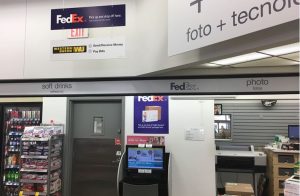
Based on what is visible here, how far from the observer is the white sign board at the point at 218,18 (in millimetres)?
1870

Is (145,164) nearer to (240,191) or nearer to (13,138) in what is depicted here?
(240,191)

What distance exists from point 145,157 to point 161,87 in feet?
6.72

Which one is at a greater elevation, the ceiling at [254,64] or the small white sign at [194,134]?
the ceiling at [254,64]

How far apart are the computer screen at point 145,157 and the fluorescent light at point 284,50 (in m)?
2.97

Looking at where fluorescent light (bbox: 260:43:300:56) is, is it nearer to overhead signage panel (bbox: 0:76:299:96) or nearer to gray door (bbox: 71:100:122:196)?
overhead signage panel (bbox: 0:76:299:96)

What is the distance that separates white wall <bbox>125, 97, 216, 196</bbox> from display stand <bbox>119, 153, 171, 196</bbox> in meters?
0.32

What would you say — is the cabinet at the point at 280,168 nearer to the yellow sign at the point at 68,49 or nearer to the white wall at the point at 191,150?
the white wall at the point at 191,150

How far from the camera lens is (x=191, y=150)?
17.8ft

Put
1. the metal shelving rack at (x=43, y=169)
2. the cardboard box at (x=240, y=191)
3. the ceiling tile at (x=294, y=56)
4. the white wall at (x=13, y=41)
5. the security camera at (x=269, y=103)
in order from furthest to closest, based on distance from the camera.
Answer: the security camera at (x=269, y=103), the metal shelving rack at (x=43, y=169), the white wall at (x=13, y=41), the cardboard box at (x=240, y=191), the ceiling tile at (x=294, y=56)

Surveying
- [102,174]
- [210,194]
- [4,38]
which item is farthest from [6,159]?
[210,194]

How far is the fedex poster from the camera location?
549 centimetres

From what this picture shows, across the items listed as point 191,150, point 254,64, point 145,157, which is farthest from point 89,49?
point 191,150

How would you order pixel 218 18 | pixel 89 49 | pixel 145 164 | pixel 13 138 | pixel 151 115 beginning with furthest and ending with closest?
pixel 13 138
pixel 151 115
pixel 145 164
pixel 89 49
pixel 218 18

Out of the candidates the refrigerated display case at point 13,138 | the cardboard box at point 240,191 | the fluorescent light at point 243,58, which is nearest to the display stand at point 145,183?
the cardboard box at point 240,191
